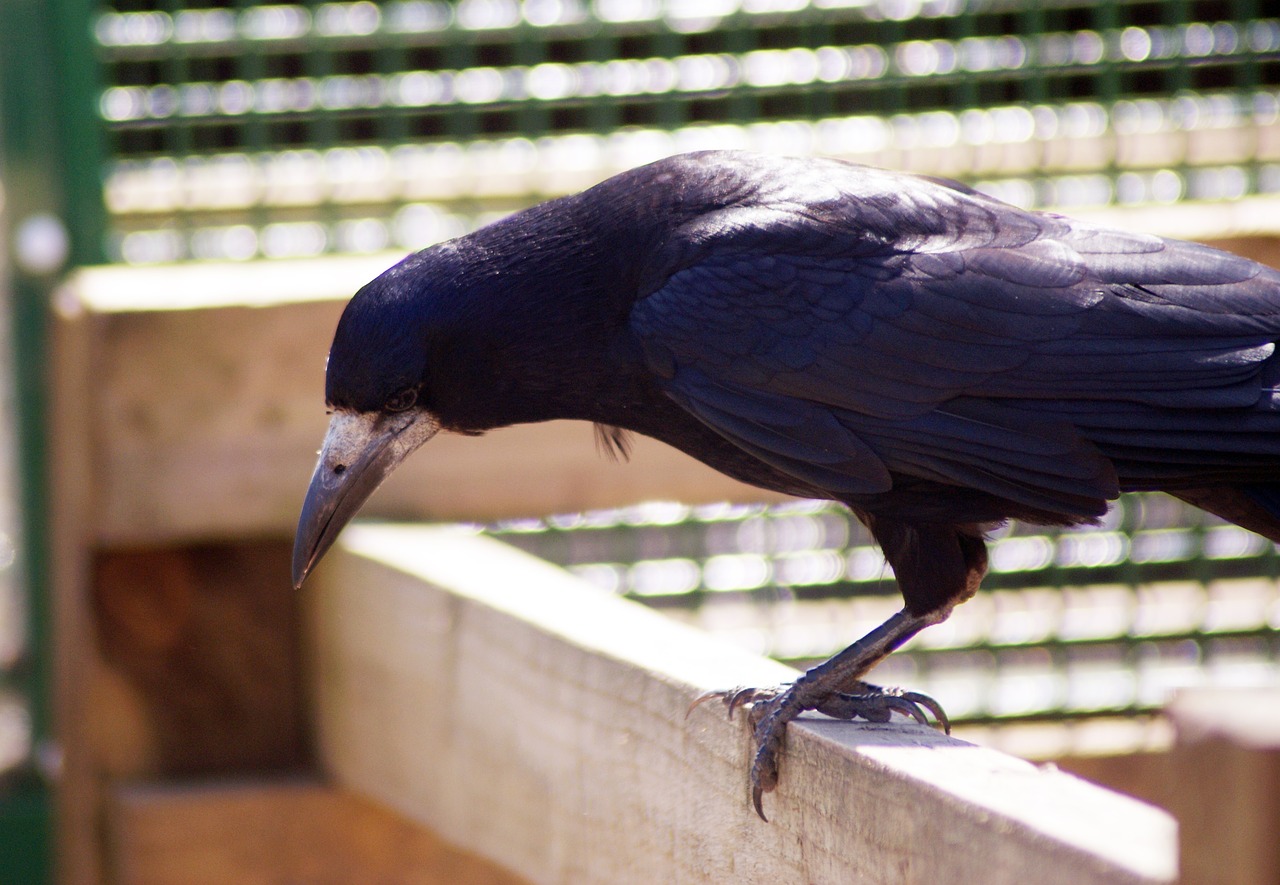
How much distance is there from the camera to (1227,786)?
0.92m

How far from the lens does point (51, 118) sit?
10.4 feet

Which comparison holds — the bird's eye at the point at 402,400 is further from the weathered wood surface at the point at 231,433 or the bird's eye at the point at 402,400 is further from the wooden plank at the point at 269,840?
the wooden plank at the point at 269,840

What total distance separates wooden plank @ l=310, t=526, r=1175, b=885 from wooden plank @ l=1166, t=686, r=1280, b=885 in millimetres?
122

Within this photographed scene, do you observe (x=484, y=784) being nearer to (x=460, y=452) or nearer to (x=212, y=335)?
(x=460, y=452)

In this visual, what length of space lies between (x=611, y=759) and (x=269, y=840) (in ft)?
3.60

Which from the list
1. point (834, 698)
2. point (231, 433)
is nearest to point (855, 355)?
point (834, 698)

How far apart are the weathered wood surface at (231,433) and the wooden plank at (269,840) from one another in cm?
49

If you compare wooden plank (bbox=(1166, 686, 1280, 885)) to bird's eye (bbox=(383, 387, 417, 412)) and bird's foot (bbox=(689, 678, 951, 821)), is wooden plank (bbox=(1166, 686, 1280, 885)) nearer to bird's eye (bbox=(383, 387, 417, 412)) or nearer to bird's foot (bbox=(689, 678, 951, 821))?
bird's foot (bbox=(689, 678, 951, 821))

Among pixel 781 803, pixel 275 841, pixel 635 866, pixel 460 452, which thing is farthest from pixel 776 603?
pixel 781 803

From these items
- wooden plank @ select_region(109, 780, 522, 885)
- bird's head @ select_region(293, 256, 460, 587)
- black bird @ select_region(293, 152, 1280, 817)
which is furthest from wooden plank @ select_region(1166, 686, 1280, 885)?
wooden plank @ select_region(109, 780, 522, 885)

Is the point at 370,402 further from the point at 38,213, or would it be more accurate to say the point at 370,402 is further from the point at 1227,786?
the point at 1227,786

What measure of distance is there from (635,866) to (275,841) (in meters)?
1.13

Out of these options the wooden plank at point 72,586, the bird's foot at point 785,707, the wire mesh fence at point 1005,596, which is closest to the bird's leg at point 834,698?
the bird's foot at point 785,707

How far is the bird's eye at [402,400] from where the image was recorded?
7.86 ft
